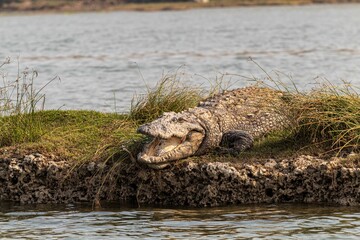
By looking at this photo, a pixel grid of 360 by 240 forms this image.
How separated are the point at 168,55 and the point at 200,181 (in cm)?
2214

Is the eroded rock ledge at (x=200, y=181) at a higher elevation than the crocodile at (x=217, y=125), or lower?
lower

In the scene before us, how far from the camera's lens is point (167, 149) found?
9469 millimetres

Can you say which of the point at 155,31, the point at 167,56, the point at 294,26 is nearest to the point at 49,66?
the point at 167,56

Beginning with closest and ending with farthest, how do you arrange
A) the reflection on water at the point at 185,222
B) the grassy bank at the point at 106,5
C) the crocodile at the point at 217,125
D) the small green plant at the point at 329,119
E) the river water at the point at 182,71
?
the reflection on water at the point at 185,222 → the river water at the point at 182,71 → the crocodile at the point at 217,125 → the small green plant at the point at 329,119 → the grassy bank at the point at 106,5

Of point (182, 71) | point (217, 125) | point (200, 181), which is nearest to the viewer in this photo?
point (200, 181)

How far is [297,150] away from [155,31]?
1558 inches

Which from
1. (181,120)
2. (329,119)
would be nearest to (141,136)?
(181,120)

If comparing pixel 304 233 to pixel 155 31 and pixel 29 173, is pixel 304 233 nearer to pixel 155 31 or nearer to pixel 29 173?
pixel 29 173

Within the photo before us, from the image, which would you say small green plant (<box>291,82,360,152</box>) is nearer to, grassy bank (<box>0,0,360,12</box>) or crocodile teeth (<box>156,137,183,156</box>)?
crocodile teeth (<box>156,137,183,156</box>)

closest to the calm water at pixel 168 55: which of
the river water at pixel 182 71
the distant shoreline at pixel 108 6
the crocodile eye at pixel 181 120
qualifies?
the river water at pixel 182 71

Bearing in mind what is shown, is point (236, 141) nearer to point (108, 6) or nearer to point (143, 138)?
point (143, 138)

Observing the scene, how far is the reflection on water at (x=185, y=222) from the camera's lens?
8.53 metres

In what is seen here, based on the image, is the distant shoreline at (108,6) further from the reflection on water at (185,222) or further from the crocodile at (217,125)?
the reflection on water at (185,222)

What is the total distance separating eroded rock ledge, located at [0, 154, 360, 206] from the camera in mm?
9297
